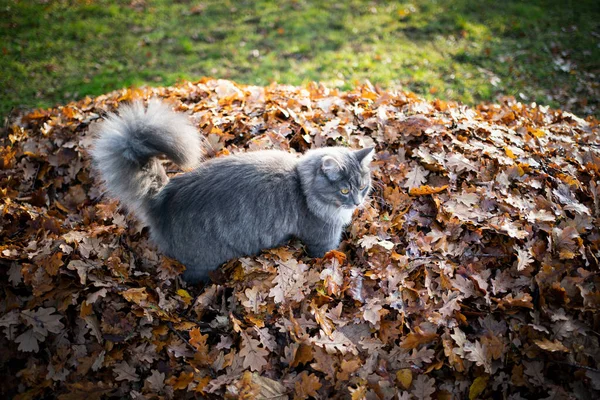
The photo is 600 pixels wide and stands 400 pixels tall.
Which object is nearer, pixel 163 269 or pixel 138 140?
pixel 138 140

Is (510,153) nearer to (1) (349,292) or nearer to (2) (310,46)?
(1) (349,292)

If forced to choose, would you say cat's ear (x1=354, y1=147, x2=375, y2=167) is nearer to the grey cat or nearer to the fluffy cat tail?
the grey cat

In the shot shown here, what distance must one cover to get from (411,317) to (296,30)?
26.9 feet

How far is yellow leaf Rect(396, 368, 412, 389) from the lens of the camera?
3.11m

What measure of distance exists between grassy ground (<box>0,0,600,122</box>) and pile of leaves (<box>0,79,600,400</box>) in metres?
3.84

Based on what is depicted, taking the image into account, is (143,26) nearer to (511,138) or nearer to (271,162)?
(271,162)

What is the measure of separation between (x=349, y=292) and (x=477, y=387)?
126cm

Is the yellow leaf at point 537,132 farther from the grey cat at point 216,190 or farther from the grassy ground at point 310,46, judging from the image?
the grassy ground at point 310,46

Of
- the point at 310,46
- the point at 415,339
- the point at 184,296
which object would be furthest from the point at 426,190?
the point at 310,46

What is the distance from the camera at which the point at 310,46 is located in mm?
9188

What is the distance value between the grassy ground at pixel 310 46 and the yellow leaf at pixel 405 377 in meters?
6.01

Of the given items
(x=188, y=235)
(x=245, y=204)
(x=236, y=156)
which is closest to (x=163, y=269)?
(x=188, y=235)

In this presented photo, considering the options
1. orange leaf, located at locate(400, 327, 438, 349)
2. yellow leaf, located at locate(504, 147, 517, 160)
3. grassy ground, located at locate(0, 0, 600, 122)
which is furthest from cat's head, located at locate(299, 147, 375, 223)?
grassy ground, located at locate(0, 0, 600, 122)

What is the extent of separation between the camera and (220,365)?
10.6ft
